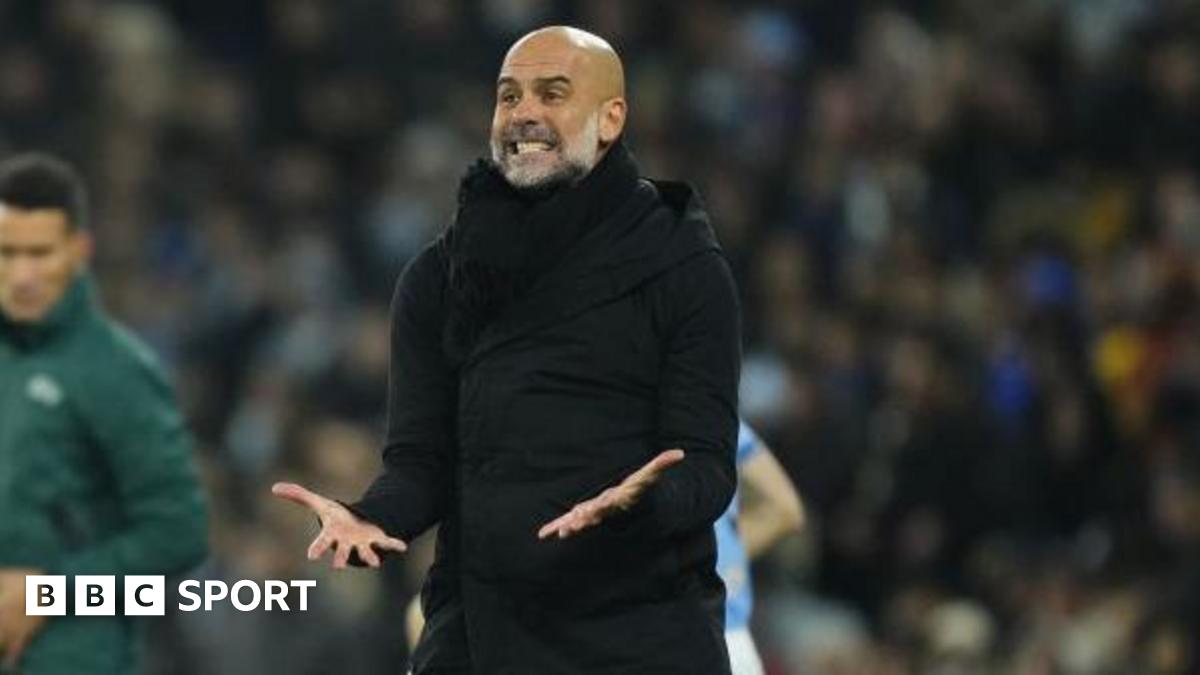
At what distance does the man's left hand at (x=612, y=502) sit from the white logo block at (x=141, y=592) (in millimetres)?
1919

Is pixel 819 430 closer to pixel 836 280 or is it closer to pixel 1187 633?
pixel 836 280

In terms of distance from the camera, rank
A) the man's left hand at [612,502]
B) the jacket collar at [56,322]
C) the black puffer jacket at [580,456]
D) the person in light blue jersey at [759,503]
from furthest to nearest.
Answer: the person in light blue jersey at [759,503] < the jacket collar at [56,322] < the black puffer jacket at [580,456] < the man's left hand at [612,502]

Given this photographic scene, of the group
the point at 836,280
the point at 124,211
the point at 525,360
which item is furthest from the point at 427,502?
the point at 124,211

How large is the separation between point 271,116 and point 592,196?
399 inches

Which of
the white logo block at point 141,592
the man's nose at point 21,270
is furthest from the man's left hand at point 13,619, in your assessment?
the man's nose at point 21,270

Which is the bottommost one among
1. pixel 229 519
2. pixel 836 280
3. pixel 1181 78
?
pixel 229 519

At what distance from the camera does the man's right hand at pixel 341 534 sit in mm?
5605

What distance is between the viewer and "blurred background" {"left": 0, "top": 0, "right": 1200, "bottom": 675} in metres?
11.8

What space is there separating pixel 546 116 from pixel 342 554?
85 cm

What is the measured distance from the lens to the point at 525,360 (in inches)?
229

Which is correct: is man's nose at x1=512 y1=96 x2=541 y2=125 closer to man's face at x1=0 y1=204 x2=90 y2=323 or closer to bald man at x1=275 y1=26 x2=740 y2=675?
bald man at x1=275 y1=26 x2=740 y2=675

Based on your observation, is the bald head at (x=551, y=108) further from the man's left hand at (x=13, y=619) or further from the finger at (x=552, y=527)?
the man's left hand at (x=13, y=619)

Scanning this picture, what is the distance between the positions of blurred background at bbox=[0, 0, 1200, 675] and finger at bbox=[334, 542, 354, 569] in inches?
207

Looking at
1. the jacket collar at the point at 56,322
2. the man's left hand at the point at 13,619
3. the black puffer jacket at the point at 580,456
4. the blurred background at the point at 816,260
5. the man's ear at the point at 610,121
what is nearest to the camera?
the black puffer jacket at the point at 580,456
